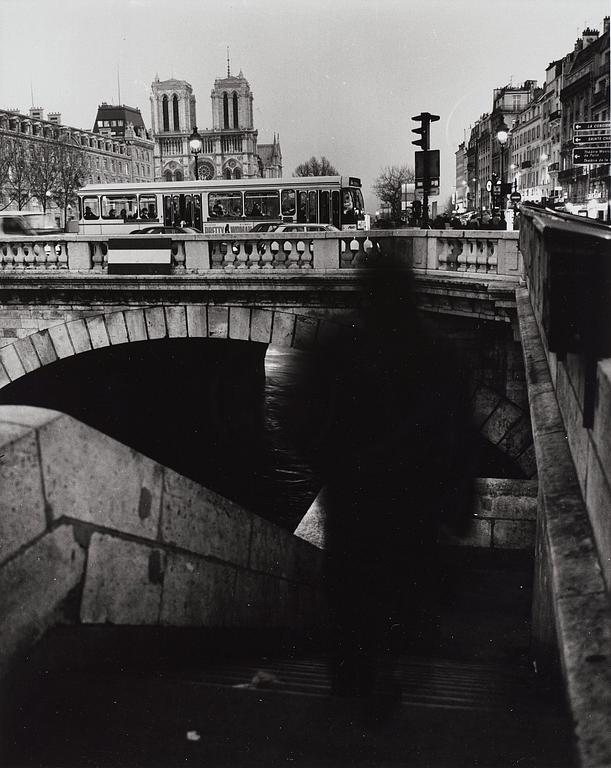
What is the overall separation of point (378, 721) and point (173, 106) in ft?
402

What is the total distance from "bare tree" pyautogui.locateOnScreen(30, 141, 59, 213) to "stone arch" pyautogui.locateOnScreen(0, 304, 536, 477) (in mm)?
45056

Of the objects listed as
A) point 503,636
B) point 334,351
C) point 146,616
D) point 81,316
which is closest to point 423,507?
point 334,351

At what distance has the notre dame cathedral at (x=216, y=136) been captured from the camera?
118 meters

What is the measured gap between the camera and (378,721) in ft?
11.5

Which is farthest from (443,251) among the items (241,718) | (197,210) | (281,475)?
(197,210)

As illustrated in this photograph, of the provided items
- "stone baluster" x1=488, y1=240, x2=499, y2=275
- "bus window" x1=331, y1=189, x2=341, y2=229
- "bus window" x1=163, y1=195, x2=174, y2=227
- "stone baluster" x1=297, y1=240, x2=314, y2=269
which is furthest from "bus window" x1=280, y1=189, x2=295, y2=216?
"stone baluster" x1=488, y1=240, x2=499, y2=275

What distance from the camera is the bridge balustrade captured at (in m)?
12.1

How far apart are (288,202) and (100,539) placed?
995 inches

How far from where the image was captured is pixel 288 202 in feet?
91.7

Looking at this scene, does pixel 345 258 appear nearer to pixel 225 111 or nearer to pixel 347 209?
pixel 347 209

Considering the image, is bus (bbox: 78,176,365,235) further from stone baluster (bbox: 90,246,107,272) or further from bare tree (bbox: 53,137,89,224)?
bare tree (bbox: 53,137,89,224)

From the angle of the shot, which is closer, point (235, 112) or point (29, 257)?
point (29, 257)

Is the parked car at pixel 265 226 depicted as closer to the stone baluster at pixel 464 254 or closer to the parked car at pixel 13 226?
the parked car at pixel 13 226

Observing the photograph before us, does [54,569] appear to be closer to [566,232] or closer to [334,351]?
[566,232]
